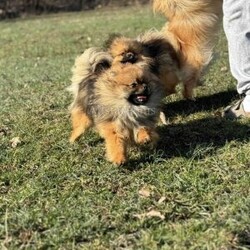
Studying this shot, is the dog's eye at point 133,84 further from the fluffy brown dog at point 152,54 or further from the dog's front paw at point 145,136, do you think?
the dog's front paw at point 145,136

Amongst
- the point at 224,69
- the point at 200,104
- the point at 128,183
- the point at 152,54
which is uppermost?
the point at 152,54

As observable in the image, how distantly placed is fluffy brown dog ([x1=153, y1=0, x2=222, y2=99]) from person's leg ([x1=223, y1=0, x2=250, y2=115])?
646mm

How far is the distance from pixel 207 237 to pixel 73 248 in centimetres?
69

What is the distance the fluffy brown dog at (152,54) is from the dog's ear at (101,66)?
0.09 meters

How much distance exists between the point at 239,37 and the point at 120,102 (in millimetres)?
1373

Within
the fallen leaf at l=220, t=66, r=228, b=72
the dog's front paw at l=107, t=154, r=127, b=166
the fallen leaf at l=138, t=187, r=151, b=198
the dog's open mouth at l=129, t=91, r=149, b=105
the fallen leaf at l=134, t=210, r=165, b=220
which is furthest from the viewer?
the fallen leaf at l=220, t=66, r=228, b=72

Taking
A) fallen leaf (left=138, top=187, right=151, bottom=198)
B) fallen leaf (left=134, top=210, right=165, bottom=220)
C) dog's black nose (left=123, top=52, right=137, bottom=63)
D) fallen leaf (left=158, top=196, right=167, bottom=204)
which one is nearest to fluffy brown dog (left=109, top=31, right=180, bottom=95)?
dog's black nose (left=123, top=52, right=137, bottom=63)

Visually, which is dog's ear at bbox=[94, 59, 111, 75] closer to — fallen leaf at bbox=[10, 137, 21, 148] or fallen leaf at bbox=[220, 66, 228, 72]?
fallen leaf at bbox=[10, 137, 21, 148]

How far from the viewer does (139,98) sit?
379 centimetres

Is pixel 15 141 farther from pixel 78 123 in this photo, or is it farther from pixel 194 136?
pixel 194 136

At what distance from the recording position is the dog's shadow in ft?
12.8

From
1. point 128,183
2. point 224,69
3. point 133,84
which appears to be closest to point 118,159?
point 128,183

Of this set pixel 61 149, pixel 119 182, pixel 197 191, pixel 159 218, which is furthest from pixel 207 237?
pixel 61 149

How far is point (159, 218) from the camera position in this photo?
2885mm
